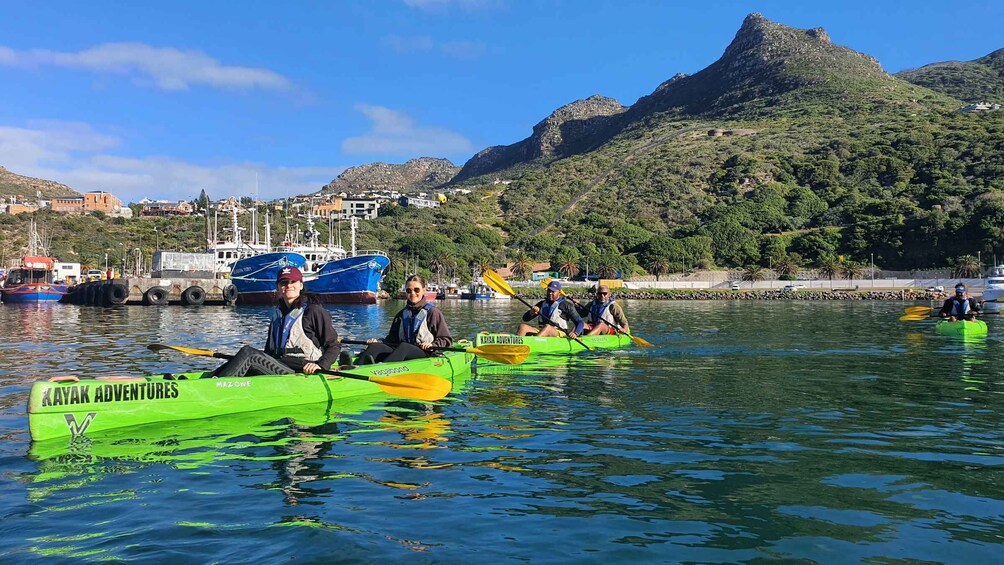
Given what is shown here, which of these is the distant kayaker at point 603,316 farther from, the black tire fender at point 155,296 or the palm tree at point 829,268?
the palm tree at point 829,268

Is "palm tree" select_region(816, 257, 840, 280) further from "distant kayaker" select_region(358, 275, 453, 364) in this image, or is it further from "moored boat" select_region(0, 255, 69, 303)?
"distant kayaker" select_region(358, 275, 453, 364)

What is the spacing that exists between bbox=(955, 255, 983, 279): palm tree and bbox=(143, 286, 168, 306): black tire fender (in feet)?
307

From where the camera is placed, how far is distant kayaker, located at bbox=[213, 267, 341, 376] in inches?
421

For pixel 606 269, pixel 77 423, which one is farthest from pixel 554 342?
A: pixel 606 269

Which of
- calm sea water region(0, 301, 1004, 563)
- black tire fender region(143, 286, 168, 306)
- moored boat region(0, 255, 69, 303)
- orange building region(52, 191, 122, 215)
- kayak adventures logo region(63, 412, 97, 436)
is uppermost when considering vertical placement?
orange building region(52, 191, 122, 215)

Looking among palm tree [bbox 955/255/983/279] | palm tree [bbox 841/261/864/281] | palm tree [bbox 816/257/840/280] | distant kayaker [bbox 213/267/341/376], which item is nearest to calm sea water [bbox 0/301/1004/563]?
distant kayaker [bbox 213/267/341/376]

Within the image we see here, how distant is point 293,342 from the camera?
11.3 metres

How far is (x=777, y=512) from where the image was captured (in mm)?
6445

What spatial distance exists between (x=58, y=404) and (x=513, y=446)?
5.75 metres

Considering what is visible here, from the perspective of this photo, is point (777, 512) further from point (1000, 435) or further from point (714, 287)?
point (714, 287)

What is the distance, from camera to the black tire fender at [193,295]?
61969 mm

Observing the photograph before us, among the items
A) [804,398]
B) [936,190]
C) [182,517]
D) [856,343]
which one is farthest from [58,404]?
[936,190]

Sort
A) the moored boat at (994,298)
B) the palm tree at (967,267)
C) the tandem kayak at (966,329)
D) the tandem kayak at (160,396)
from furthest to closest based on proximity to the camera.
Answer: the palm tree at (967,267) → the moored boat at (994,298) → the tandem kayak at (966,329) → the tandem kayak at (160,396)

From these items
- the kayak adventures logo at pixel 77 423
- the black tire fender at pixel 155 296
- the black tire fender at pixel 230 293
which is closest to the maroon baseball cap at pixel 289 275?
the kayak adventures logo at pixel 77 423
